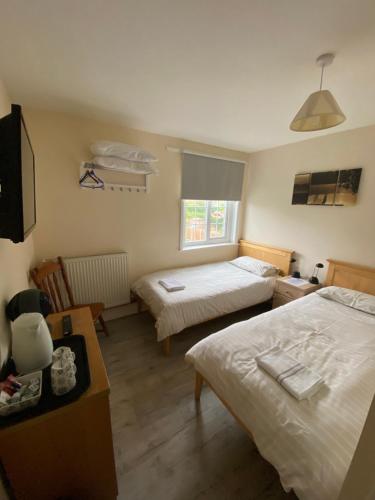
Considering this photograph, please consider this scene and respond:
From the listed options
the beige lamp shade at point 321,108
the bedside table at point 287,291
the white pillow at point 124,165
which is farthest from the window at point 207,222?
the beige lamp shade at point 321,108

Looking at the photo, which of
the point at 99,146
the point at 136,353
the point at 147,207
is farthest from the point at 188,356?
the point at 99,146

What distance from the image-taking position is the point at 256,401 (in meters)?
1.11

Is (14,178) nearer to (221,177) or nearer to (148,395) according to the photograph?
(148,395)

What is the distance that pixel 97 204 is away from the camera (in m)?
2.43

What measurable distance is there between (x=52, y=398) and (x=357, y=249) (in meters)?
2.96

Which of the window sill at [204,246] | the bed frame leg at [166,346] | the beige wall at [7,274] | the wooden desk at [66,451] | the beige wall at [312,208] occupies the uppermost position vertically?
the beige wall at [312,208]

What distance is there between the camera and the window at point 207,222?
3.21 meters

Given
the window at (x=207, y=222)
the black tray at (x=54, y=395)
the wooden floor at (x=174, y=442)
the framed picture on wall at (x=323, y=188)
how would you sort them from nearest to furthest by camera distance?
the black tray at (x=54, y=395)
the wooden floor at (x=174, y=442)
the framed picture on wall at (x=323, y=188)
the window at (x=207, y=222)

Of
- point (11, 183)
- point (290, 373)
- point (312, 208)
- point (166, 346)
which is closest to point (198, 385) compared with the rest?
point (166, 346)

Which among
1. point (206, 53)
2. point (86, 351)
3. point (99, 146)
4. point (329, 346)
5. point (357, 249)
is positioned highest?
point (206, 53)

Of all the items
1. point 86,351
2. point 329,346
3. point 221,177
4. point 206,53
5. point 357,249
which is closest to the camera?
point 86,351

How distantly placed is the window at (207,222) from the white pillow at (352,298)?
1796mm

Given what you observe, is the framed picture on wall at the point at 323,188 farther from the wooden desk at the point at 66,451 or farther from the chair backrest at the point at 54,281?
the chair backrest at the point at 54,281

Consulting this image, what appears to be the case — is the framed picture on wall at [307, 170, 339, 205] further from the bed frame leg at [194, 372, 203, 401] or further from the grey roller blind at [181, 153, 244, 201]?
the bed frame leg at [194, 372, 203, 401]
